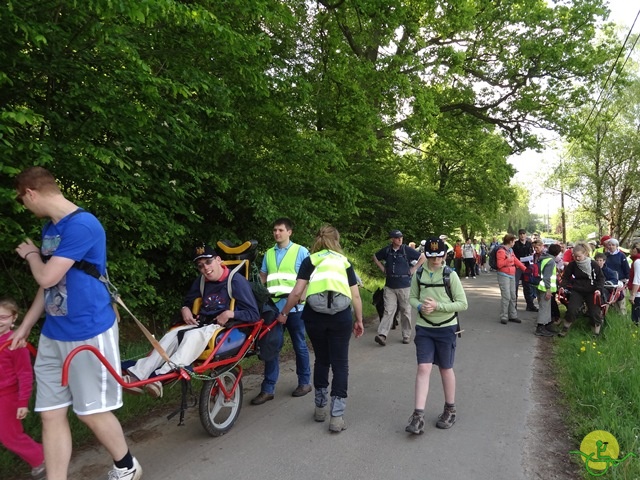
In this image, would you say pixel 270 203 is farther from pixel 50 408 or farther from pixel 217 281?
pixel 50 408

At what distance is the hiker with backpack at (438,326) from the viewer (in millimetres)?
4152

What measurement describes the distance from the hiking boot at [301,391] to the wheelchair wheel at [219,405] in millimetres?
874

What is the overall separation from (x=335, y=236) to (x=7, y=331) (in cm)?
281

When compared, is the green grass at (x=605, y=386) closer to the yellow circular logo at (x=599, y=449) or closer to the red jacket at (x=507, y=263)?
the yellow circular logo at (x=599, y=449)

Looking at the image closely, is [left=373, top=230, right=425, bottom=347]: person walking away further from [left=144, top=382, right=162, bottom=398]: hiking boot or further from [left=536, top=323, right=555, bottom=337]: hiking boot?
[left=144, top=382, right=162, bottom=398]: hiking boot

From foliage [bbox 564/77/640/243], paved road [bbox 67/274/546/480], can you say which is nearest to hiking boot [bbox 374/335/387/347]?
paved road [bbox 67/274/546/480]

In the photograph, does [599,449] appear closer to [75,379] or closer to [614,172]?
[75,379]

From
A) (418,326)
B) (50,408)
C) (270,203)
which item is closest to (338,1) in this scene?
(270,203)

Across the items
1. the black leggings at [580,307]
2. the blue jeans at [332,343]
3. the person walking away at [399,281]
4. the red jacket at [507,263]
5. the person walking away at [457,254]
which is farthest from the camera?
the person walking away at [457,254]

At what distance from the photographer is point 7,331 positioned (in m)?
3.31

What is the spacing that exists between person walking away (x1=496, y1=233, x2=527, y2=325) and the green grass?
1990mm

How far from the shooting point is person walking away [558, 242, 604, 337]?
7.52 m

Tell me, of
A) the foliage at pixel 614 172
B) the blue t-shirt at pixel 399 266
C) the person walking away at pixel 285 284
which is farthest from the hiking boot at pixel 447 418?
the foliage at pixel 614 172

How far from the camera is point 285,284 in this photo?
5.02 metres
